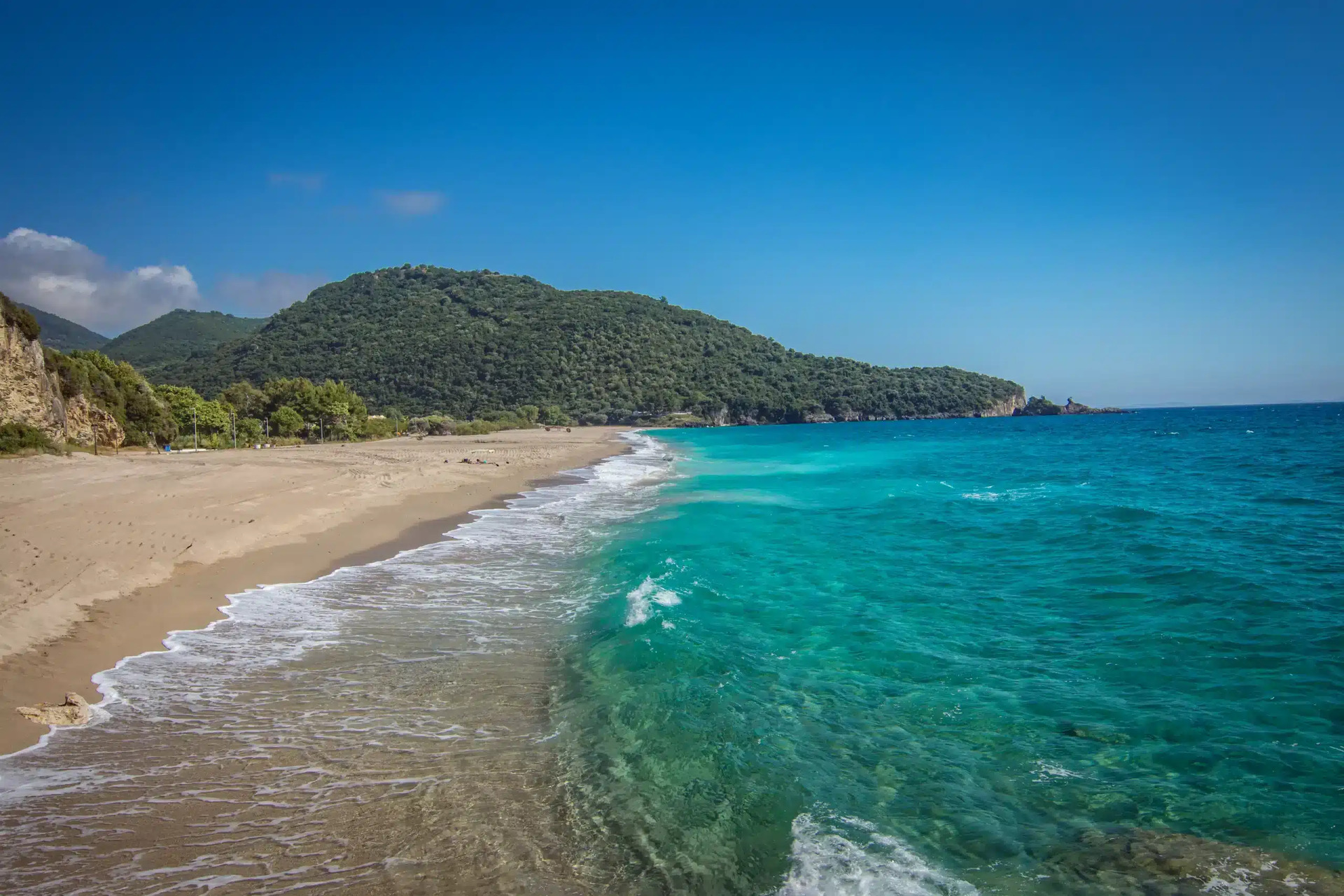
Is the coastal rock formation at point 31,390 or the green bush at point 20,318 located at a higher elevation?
the green bush at point 20,318

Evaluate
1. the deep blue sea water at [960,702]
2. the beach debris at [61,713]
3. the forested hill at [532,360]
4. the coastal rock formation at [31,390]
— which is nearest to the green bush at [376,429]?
the coastal rock formation at [31,390]

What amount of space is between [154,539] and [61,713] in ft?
26.8

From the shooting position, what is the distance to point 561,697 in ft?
25.2

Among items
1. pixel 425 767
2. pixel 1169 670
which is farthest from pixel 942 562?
pixel 425 767

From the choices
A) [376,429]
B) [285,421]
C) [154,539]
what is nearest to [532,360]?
[376,429]

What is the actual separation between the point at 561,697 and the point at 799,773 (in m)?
2.94

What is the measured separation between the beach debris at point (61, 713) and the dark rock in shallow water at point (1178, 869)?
8.70m

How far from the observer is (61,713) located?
658 cm

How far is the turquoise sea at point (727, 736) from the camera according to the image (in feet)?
15.3

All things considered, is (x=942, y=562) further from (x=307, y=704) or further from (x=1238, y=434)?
(x=1238, y=434)

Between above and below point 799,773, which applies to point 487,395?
above

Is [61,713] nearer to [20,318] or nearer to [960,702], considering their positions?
[960,702]

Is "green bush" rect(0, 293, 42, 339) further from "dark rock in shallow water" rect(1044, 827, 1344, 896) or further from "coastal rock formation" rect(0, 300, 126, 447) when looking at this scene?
"dark rock in shallow water" rect(1044, 827, 1344, 896)

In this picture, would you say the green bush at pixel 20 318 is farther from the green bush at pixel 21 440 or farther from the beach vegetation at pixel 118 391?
the green bush at pixel 21 440
